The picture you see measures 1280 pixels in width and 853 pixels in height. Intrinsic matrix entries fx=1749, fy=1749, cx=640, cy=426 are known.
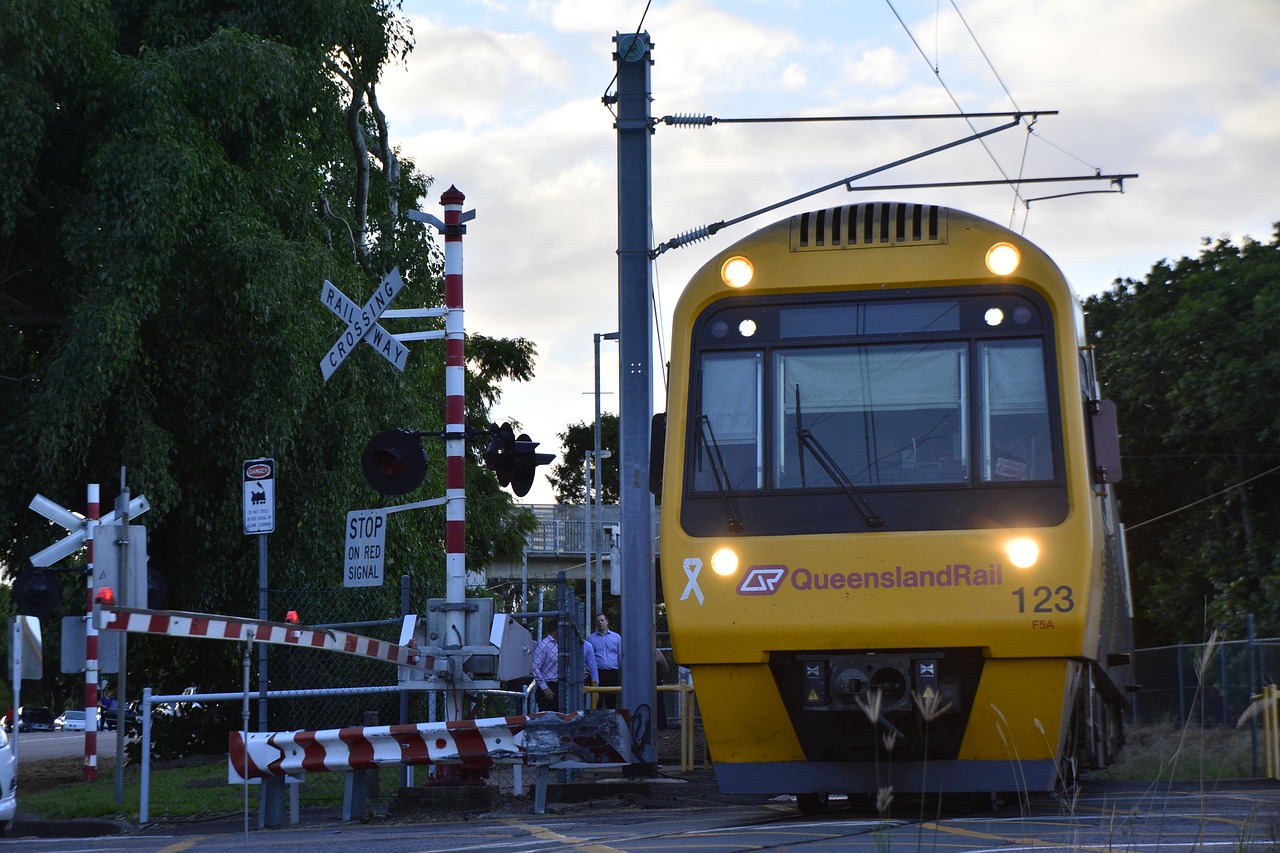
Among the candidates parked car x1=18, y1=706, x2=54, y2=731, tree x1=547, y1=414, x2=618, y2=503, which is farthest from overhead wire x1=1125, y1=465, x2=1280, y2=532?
parked car x1=18, y1=706, x2=54, y2=731

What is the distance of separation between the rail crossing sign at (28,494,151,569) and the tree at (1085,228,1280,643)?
72.4 feet

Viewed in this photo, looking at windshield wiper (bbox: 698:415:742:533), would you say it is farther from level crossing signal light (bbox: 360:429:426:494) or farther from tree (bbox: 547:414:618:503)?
tree (bbox: 547:414:618:503)

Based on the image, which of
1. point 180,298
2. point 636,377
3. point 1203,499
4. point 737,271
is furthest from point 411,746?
point 1203,499

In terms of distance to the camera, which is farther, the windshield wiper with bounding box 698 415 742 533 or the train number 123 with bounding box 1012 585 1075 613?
the windshield wiper with bounding box 698 415 742 533

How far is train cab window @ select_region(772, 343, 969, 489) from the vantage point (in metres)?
9.30

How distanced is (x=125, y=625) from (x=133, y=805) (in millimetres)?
3414

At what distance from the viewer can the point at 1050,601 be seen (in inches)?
349

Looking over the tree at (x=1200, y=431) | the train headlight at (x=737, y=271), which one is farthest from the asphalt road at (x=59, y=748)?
the tree at (x=1200, y=431)

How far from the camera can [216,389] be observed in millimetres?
18141

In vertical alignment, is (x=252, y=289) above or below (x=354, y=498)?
above

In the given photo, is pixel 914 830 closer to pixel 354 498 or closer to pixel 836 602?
pixel 836 602

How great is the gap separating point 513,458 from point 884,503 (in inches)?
136

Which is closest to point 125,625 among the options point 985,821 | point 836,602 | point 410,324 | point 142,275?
point 836,602

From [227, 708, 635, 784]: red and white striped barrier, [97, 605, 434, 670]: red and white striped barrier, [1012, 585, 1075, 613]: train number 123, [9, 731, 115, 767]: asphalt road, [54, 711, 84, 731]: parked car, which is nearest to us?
[1012, 585, 1075, 613]: train number 123
